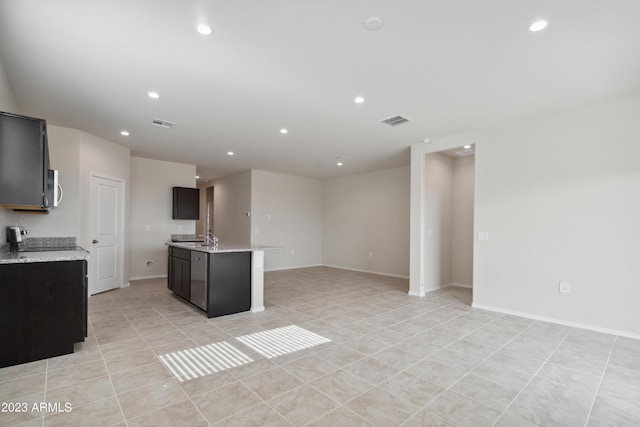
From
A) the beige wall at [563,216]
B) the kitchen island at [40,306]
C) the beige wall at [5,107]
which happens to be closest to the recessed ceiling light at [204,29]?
the beige wall at [5,107]

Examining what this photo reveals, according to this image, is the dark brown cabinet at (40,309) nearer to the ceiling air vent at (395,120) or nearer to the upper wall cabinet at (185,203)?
the ceiling air vent at (395,120)

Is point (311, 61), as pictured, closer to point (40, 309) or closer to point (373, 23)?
point (373, 23)

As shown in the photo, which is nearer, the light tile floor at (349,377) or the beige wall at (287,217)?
the light tile floor at (349,377)

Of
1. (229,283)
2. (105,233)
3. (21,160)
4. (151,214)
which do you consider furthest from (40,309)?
(151,214)

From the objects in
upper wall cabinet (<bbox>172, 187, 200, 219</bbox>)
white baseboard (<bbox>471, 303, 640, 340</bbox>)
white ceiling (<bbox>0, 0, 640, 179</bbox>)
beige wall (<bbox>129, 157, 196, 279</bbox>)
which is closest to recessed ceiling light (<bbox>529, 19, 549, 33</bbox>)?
white ceiling (<bbox>0, 0, 640, 179</bbox>)

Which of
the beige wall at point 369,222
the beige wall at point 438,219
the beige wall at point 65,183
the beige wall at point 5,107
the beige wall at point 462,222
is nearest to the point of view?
the beige wall at point 5,107

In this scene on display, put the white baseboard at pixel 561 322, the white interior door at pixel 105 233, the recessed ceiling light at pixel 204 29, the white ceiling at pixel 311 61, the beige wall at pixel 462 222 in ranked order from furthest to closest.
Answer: the beige wall at pixel 462 222
the white interior door at pixel 105 233
the white baseboard at pixel 561 322
the recessed ceiling light at pixel 204 29
the white ceiling at pixel 311 61

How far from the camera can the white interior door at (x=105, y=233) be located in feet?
17.2

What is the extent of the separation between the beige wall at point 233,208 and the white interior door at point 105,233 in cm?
247

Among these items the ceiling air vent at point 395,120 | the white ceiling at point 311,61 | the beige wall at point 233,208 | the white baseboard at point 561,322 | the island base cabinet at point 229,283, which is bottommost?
the white baseboard at point 561,322

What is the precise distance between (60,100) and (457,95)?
184 inches

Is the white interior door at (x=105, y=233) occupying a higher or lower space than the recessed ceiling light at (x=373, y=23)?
lower

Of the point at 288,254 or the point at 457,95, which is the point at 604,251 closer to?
the point at 457,95

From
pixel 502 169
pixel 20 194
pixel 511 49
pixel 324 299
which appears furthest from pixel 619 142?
pixel 20 194
